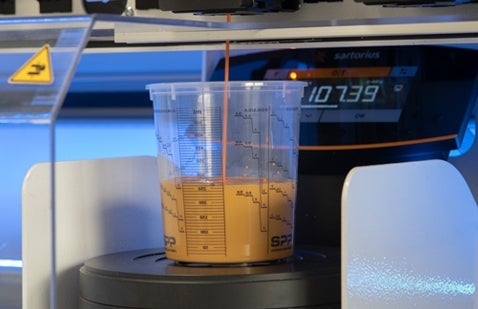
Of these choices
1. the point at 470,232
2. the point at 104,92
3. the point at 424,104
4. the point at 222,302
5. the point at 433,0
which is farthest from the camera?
the point at 104,92

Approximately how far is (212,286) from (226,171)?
0.51 feet

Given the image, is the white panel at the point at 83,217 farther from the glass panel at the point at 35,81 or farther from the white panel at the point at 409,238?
the white panel at the point at 409,238

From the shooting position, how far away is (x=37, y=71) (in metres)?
0.91

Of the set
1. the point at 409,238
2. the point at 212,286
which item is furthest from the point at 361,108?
the point at 212,286

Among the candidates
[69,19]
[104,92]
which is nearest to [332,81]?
[69,19]

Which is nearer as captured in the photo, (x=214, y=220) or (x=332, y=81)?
(x=214, y=220)

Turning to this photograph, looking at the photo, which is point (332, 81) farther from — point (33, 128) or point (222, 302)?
point (33, 128)

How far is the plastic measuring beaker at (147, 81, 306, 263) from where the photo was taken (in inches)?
43.4

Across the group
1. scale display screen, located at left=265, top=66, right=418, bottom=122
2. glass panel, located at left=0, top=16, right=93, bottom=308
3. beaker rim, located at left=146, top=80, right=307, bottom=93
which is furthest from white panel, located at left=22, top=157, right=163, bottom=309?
scale display screen, located at left=265, top=66, right=418, bottom=122

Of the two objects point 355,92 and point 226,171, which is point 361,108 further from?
point 226,171

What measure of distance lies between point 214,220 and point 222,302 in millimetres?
112

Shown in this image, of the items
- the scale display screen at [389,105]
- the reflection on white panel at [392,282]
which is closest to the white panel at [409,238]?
the reflection on white panel at [392,282]

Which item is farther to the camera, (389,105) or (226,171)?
(389,105)

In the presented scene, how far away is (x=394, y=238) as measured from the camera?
3.51 feet
